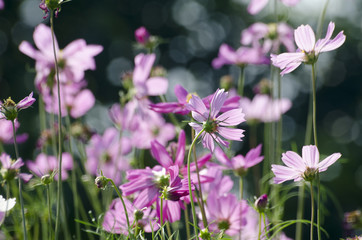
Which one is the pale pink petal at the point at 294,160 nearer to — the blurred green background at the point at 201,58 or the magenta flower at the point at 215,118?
the magenta flower at the point at 215,118

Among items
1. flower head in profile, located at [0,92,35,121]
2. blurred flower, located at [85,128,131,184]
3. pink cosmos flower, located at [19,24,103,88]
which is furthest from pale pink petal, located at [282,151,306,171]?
blurred flower, located at [85,128,131,184]

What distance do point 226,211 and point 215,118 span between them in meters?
0.18

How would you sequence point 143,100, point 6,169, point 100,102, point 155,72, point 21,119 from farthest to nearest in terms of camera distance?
point 100,102 < point 21,119 < point 155,72 < point 143,100 < point 6,169

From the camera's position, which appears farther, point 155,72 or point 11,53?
point 11,53

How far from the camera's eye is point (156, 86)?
898mm

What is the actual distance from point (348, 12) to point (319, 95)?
54.9 inches

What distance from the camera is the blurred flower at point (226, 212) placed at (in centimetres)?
71

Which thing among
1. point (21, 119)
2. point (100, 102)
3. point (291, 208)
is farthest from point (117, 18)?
point (291, 208)

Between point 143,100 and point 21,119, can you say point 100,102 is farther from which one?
point 143,100

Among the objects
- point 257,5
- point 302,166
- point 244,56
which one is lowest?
point 302,166

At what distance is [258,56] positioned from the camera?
114cm

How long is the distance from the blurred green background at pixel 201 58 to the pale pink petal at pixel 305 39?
3.98m

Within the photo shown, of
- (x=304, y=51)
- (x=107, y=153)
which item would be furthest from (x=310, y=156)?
(x=107, y=153)

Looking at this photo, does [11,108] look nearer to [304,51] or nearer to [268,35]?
[304,51]
